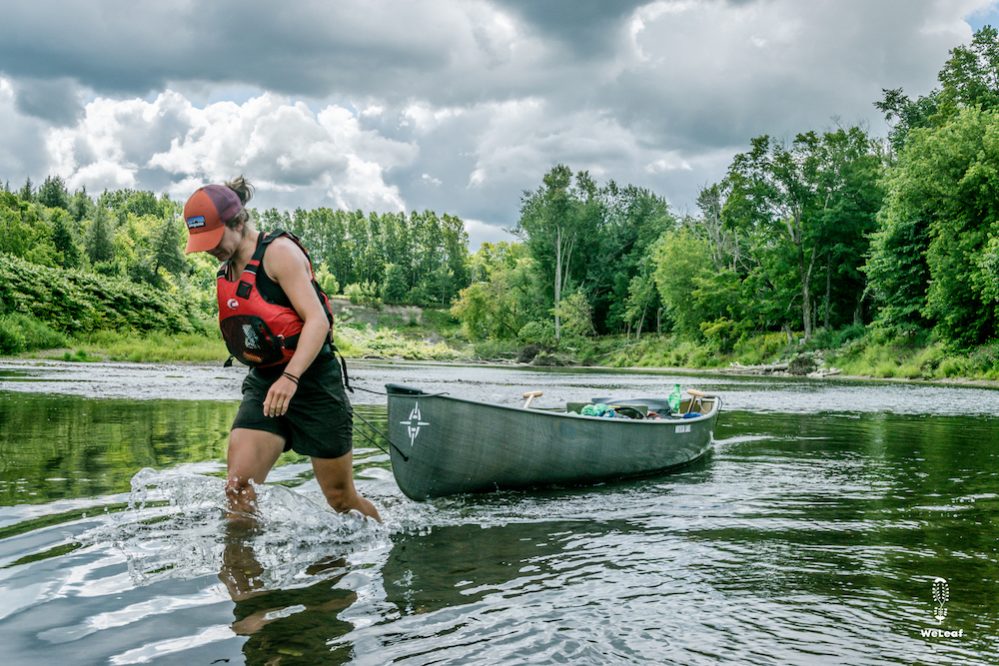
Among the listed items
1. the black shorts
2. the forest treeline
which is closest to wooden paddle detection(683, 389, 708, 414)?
the black shorts

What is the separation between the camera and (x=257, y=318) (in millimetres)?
4129

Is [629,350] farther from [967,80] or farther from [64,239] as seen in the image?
[64,239]

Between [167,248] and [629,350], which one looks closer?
[167,248]

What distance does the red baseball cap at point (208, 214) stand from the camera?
3996mm

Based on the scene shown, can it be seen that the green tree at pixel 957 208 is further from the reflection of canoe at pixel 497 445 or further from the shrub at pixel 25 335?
the shrub at pixel 25 335

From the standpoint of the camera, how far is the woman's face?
4.08 metres

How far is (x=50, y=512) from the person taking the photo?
5449 millimetres

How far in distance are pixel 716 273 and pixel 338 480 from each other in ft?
173

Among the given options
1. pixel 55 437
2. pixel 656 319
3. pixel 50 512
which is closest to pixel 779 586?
pixel 50 512

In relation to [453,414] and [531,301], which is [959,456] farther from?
[531,301]

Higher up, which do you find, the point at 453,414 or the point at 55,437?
the point at 453,414

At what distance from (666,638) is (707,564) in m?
1.43

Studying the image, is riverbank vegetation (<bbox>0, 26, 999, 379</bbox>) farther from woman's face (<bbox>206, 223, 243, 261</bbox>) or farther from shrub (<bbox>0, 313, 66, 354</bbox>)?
woman's face (<bbox>206, 223, 243, 261</bbox>)

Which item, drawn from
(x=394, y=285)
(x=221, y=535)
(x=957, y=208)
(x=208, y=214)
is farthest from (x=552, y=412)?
(x=394, y=285)
